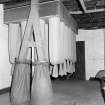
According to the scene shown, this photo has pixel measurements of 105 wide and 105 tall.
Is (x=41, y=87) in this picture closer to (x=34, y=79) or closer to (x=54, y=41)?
(x=34, y=79)

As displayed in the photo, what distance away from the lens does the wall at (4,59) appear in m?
3.74

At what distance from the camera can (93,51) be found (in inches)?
276

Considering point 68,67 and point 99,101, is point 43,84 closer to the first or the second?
point 99,101

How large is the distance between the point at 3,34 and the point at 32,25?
1.34 meters

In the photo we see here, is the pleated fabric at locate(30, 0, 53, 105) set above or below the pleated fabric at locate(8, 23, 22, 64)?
below

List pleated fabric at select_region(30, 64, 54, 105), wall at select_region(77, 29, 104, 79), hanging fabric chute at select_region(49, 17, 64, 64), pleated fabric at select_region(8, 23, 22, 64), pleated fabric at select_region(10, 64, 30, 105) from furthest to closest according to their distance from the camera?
wall at select_region(77, 29, 104, 79), pleated fabric at select_region(8, 23, 22, 64), hanging fabric chute at select_region(49, 17, 64, 64), pleated fabric at select_region(10, 64, 30, 105), pleated fabric at select_region(30, 64, 54, 105)

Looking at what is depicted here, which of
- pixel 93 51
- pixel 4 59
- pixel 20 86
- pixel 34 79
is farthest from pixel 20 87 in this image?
pixel 93 51

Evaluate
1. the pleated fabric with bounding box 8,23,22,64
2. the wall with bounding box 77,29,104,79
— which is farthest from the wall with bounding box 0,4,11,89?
the wall with bounding box 77,29,104,79

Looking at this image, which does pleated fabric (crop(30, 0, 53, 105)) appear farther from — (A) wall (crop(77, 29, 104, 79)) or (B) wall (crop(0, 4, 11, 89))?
(A) wall (crop(77, 29, 104, 79))

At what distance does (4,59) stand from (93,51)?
14.0 feet

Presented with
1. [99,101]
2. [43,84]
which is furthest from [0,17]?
[99,101]

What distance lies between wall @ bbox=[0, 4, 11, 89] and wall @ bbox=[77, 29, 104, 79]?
3.98 m

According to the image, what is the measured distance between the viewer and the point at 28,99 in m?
2.73

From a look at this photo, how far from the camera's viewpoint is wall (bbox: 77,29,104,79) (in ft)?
22.7
